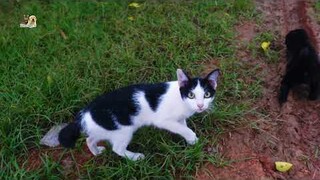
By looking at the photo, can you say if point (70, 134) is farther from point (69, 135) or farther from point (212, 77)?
point (212, 77)

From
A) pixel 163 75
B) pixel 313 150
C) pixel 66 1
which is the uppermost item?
pixel 66 1

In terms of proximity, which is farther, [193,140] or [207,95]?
[193,140]

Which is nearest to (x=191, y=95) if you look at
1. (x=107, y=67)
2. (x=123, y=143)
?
(x=123, y=143)

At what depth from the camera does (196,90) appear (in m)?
3.01

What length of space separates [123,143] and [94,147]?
302 mm

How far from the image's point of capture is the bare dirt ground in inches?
128

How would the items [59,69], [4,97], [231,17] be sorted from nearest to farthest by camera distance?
1. [4,97]
2. [59,69]
3. [231,17]

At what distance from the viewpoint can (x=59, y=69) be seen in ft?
13.5

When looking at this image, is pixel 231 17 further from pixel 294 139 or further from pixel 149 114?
pixel 149 114

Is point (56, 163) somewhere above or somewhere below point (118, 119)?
below

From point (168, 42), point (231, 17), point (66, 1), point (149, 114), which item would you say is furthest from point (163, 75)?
point (66, 1)

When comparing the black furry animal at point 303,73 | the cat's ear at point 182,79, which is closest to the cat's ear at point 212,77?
the cat's ear at point 182,79

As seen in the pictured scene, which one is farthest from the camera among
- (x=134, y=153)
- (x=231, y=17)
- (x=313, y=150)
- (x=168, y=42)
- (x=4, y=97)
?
(x=231, y=17)

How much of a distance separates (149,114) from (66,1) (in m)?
2.72
